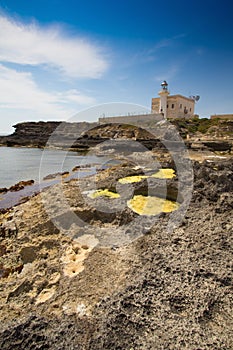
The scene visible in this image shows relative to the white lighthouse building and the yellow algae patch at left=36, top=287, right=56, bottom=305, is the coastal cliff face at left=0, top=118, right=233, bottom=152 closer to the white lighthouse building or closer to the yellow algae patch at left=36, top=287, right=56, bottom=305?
the white lighthouse building

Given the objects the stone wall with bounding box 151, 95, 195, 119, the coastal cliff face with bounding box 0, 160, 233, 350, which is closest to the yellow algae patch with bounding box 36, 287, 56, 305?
the coastal cliff face with bounding box 0, 160, 233, 350

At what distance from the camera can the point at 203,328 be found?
317cm

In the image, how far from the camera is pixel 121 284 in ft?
13.0

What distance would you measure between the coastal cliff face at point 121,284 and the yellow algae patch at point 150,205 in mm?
304

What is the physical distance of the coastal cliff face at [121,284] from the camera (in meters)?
3.16

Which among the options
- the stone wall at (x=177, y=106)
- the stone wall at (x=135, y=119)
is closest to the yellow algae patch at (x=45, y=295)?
the stone wall at (x=135, y=119)

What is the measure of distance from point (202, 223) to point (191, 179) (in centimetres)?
305

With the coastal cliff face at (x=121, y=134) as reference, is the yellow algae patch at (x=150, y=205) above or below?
below

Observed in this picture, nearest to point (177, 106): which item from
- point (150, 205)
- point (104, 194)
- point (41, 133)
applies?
point (41, 133)

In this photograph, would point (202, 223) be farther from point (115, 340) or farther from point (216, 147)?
point (216, 147)

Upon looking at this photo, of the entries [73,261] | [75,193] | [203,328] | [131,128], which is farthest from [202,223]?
[131,128]

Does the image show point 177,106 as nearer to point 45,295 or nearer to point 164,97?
point 164,97

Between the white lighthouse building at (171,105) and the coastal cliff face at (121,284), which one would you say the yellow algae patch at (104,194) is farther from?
the white lighthouse building at (171,105)

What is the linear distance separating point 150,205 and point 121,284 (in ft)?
10.5
